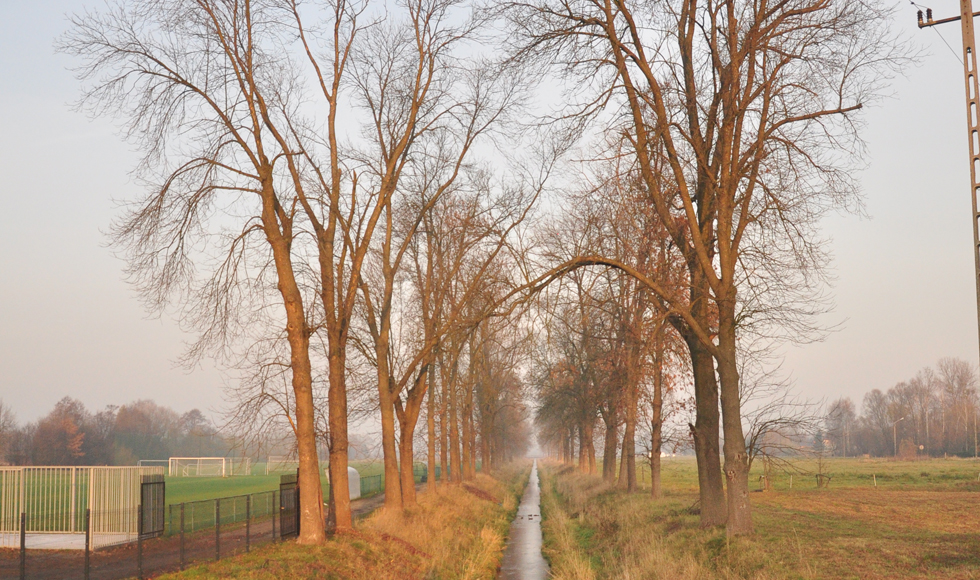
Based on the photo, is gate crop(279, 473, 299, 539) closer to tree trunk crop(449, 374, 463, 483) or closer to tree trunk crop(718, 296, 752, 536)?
tree trunk crop(718, 296, 752, 536)

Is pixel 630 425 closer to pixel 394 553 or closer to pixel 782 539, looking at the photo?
pixel 394 553

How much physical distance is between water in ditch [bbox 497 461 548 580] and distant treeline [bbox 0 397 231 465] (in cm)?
2628

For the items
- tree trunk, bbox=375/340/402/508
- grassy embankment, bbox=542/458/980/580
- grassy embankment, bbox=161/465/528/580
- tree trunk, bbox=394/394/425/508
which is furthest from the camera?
tree trunk, bbox=394/394/425/508

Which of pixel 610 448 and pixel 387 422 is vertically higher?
pixel 387 422

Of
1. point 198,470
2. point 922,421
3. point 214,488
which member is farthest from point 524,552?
point 922,421

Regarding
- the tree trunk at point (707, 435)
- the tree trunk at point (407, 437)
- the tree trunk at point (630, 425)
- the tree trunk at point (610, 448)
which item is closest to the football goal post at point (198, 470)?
the tree trunk at point (610, 448)

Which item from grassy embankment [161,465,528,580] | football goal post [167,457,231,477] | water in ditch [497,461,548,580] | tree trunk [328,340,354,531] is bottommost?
football goal post [167,457,231,477]

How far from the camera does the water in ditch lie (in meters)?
19.3

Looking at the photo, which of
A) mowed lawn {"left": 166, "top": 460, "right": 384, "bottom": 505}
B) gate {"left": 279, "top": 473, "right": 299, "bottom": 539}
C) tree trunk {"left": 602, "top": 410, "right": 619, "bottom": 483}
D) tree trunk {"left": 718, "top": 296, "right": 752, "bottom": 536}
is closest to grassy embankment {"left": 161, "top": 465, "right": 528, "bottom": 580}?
gate {"left": 279, "top": 473, "right": 299, "bottom": 539}

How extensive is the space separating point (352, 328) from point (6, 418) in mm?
81285

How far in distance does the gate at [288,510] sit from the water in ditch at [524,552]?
517cm

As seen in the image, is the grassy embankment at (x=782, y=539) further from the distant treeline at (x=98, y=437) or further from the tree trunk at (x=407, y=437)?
the distant treeline at (x=98, y=437)

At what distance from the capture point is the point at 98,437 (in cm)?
8475

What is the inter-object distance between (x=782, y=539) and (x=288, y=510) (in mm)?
10951
